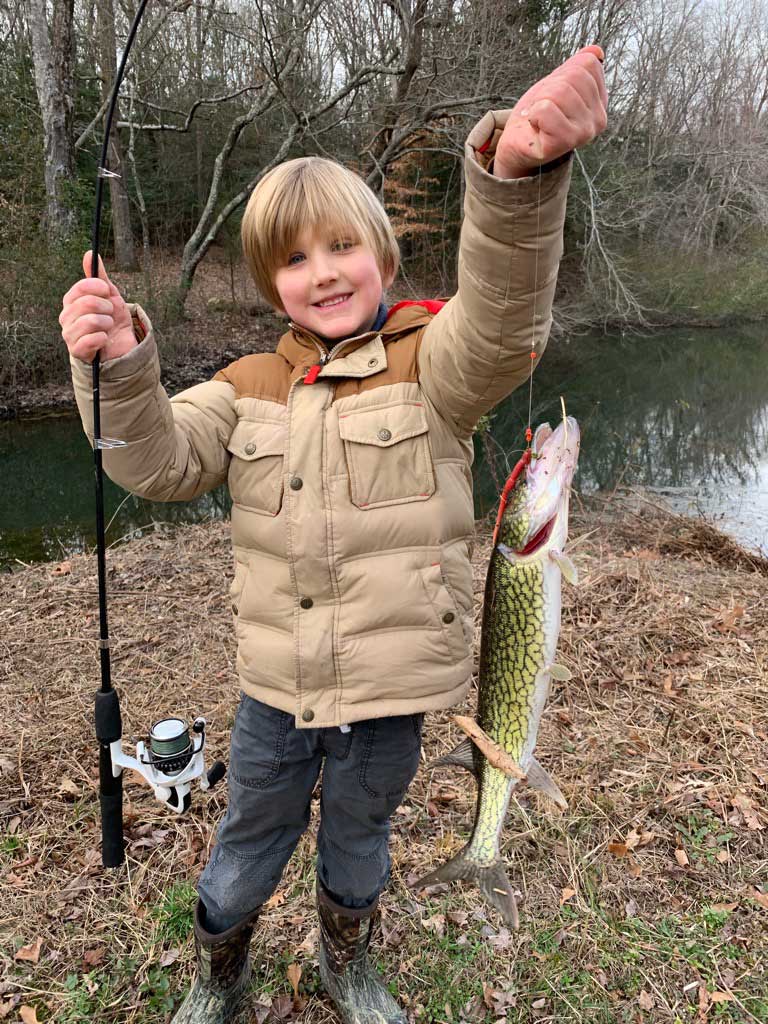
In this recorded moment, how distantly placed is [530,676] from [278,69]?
1150 centimetres

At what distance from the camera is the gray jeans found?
5.64 feet

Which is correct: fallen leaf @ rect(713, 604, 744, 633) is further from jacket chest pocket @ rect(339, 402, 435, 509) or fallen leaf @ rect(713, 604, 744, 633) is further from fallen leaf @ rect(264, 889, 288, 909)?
jacket chest pocket @ rect(339, 402, 435, 509)

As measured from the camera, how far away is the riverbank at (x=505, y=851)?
2230 millimetres

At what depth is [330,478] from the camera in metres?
1.65

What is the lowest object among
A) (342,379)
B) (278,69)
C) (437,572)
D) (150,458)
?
(437,572)

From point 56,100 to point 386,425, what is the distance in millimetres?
13353

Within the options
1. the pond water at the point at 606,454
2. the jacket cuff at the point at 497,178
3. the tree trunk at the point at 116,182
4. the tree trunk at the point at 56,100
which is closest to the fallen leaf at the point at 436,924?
the jacket cuff at the point at 497,178

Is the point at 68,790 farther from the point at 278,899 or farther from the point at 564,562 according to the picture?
the point at 564,562

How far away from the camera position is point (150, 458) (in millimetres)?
1608

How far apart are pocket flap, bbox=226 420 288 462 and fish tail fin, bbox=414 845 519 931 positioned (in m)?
1.18

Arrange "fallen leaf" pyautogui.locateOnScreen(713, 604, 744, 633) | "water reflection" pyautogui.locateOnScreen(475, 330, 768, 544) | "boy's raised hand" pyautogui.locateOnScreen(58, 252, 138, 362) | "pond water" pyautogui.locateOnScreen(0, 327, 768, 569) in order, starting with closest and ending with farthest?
1. "boy's raised hand" pyautogui.locateOnScreen(58, 252, 138, 362)
2. "fallen leaf" pyautogui.locateOnScreen(713, 604, 744, 633)
3. "pond water" pyautogui.locateOnScreen(0, 327, 768, 569)
4. "water reflection" pyautogui.locateOnScreen(475, 330, 768, 544)

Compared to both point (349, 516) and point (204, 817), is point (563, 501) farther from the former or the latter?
point (204, 817)

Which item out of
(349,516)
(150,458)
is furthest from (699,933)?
(150,458)

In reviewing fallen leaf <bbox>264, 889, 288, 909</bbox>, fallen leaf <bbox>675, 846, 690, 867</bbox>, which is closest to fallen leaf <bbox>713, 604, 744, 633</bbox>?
fallen leaf <bbox>675, 846, 690, 867</bbox>
